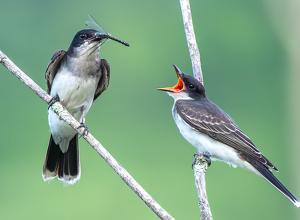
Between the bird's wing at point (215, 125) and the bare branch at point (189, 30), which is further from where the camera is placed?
the bird's wing at point (215, 125)

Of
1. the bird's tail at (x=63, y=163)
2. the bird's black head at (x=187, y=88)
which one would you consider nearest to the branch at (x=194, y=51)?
the bird's black head at (x=187, y=88)

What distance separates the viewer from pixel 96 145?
4336 mm

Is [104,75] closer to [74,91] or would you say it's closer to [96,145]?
[74,91]

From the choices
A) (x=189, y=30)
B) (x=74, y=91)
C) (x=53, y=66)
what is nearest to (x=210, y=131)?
(x=189, y=30)

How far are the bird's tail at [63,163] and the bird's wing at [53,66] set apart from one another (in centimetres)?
88

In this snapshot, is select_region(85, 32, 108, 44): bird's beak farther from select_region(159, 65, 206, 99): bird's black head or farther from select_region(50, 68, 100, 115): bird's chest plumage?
select_region(159, 65, 206, 99): bird's black head

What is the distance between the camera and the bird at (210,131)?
5.22m

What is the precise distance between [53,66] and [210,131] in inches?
69.3

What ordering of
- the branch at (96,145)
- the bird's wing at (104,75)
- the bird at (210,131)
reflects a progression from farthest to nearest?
the bird's wing at (104,75), the bird at (210,131), the branch at (96,145)

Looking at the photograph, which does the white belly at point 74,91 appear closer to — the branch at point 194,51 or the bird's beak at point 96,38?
the bird's beak at point 96,38

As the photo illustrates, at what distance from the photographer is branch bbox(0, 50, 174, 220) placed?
394 cm

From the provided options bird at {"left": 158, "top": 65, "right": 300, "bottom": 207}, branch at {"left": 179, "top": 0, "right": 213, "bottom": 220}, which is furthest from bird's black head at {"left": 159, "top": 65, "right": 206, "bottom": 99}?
branch at {"left": 179, "top": 0, "right": 213, "bottom": 220}

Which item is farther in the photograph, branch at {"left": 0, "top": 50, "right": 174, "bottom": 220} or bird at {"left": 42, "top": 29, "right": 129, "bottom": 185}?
bird at {"left": 42, "top": 29, "right": 129, "bottom": 185}

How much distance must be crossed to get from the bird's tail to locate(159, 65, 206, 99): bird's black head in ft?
4.50
